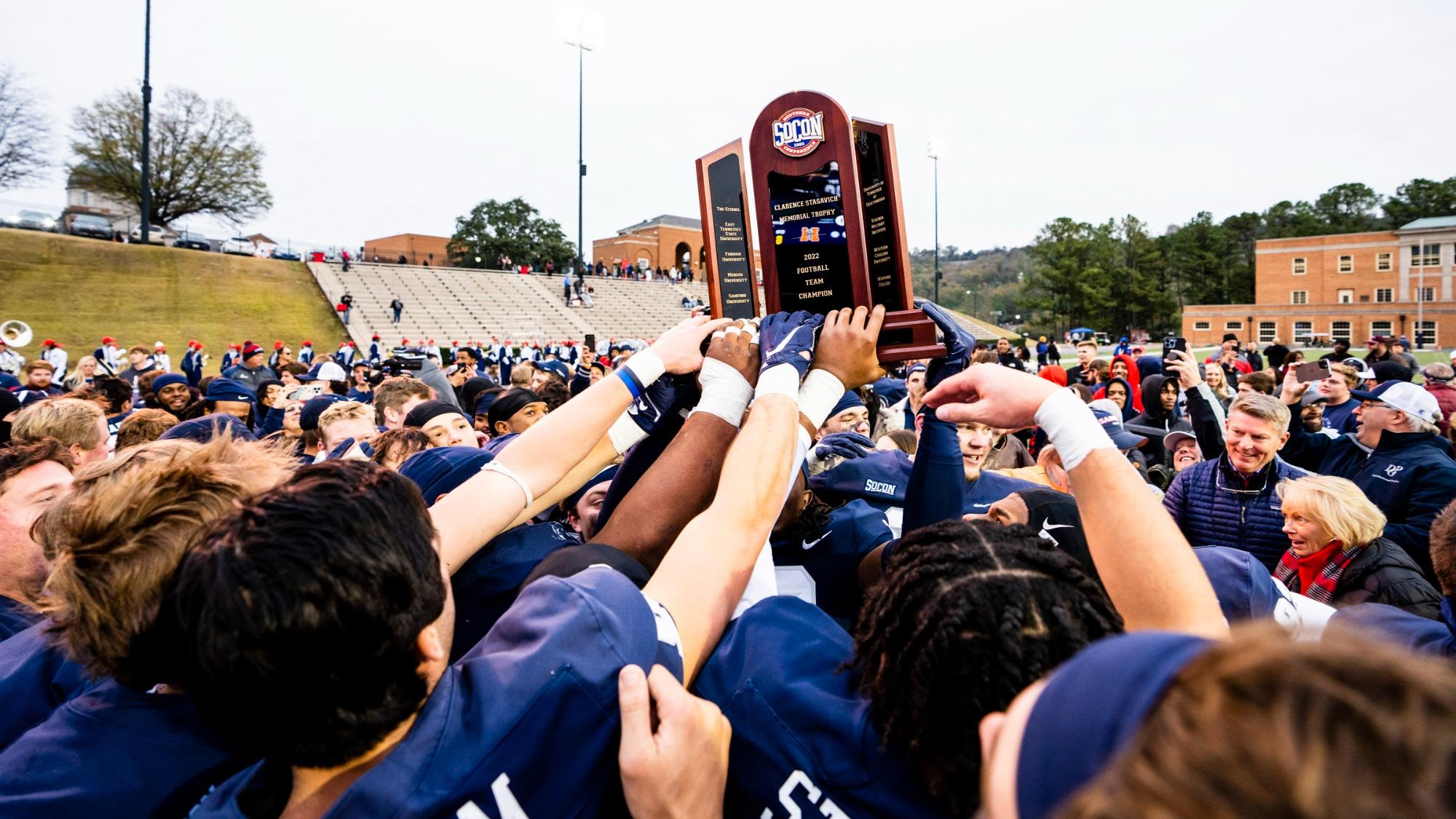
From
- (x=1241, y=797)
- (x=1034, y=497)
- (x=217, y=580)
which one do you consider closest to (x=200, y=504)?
(x=217, y=580)

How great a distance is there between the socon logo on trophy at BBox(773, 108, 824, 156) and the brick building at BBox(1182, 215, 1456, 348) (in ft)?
213

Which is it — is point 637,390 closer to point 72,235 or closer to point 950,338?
point 950,338

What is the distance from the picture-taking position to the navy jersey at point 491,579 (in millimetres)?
2309

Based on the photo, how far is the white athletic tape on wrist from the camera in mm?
2115

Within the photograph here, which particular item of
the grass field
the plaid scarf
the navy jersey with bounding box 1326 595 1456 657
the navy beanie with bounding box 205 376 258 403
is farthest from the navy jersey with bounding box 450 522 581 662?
the grass field

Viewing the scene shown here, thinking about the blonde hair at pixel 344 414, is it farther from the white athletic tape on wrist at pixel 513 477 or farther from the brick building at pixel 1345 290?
the brick building at pixel 1345 290

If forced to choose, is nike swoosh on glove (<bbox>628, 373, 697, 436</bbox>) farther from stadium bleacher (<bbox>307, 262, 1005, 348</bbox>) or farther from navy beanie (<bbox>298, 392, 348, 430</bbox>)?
stadium bleacher (<bbox>307, 262, 1005, 348</bbox>)

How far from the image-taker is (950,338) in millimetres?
2504

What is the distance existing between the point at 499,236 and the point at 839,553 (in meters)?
68.5

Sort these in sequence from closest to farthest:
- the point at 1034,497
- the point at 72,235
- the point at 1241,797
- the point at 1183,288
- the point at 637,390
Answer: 1. the point at 1241,797
2. the point at 637,390
3. the point at 1034,497
4. the point at 72,235
5. the point at 1183,288

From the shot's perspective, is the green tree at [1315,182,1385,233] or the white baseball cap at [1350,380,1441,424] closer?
the white baseball cap at [1350,380,1441,424]

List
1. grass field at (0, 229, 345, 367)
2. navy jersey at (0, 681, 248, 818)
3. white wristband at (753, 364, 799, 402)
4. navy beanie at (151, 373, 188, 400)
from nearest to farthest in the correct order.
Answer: navy jersey at (0, 681, 248, 818)
white wristband at (753, 364, 799, 402)
navy beanie at (151, 373, 188, 400)
grass field at (0, 229, 345, 367)

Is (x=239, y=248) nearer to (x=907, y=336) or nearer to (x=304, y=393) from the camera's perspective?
(x=304, y=393)

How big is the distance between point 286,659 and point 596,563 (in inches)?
25.3
